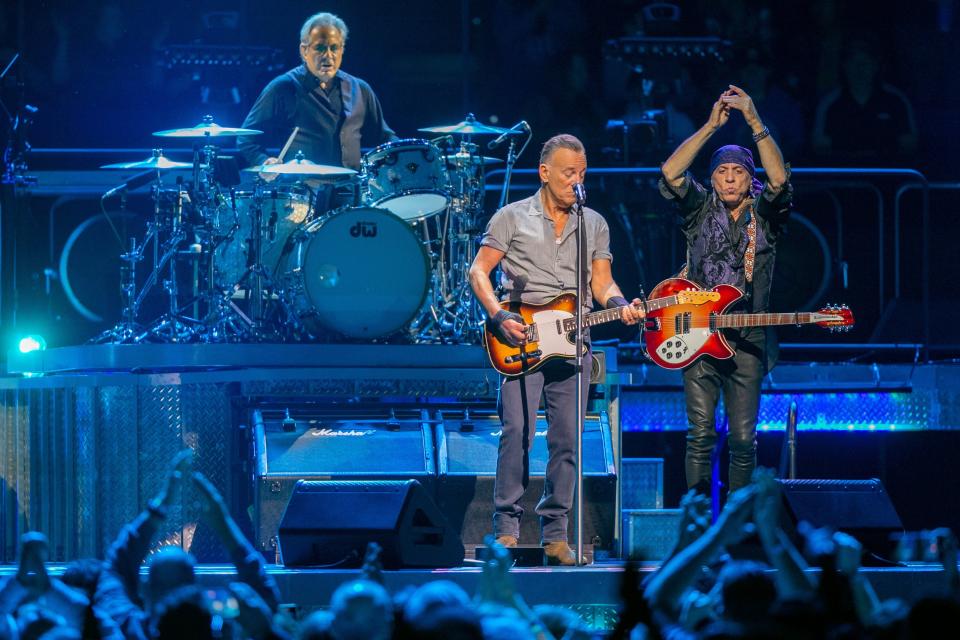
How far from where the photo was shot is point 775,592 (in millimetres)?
3871

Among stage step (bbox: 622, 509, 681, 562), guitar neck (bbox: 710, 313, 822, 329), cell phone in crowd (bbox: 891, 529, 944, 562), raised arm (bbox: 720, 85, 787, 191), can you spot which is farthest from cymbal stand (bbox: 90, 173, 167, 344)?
cell phone in crowd (bbox: 891, 529, 944, 562)

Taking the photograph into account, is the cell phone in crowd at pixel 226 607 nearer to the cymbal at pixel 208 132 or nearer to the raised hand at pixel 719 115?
the raised hand at pixel 719 115

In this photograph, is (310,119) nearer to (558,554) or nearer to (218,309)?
(218,309)

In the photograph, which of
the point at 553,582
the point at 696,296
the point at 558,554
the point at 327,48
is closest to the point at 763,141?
the point at 696,296

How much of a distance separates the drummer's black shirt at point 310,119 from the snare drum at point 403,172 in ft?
0.78

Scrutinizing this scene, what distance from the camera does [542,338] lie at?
6.93m

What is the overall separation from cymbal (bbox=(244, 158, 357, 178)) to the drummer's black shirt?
1.83 ft

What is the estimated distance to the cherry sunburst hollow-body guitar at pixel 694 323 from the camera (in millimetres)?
7105

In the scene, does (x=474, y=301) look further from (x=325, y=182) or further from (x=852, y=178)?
(x=852, y=178)

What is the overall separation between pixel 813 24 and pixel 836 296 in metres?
2.73

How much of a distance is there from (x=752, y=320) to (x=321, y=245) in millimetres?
2991

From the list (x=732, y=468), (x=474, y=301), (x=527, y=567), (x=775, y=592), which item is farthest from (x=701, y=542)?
(x=474, y=301)

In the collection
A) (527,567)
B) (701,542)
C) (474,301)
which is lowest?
(527,567)

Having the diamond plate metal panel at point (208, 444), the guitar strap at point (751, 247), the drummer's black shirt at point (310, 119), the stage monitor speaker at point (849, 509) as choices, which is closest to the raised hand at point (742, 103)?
the guitar strap at point (751, 247)
